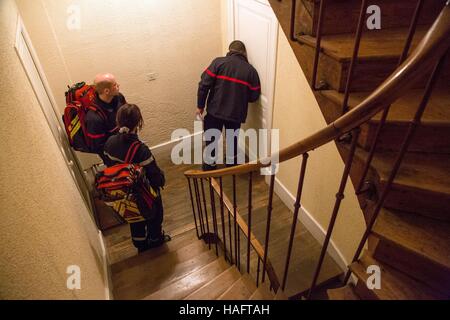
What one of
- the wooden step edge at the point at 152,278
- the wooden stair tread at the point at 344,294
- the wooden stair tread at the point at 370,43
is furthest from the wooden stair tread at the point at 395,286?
the wooden step edge at the point at 152,278

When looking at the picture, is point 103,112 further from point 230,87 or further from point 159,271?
point 159,271

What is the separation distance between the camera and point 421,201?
1229 millimetres

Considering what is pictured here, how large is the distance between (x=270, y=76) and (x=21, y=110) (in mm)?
2237

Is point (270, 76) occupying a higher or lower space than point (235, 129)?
higher

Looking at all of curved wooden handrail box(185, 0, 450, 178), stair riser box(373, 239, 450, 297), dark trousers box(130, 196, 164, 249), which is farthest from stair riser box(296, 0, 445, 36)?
dark trousers box(130, 196, 164, 249)

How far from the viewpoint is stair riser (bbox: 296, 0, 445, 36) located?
4.73 feet

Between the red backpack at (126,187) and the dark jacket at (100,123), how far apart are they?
67cm

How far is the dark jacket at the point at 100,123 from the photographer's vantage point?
102 inches

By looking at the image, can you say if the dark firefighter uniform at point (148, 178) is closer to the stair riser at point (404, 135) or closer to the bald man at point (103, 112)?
the bald man at point (103, 112)

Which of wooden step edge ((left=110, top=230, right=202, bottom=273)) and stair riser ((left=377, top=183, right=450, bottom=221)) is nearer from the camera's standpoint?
stair riser ((left=377, top=183, right=450, bottom=221))

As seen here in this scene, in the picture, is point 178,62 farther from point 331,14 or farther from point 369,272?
point 369,272

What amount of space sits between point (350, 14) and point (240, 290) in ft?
5.67

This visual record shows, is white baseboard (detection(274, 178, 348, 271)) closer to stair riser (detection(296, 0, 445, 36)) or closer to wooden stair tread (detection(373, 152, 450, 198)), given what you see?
wooden stair tread (detection(373, 152, 450, 198))
